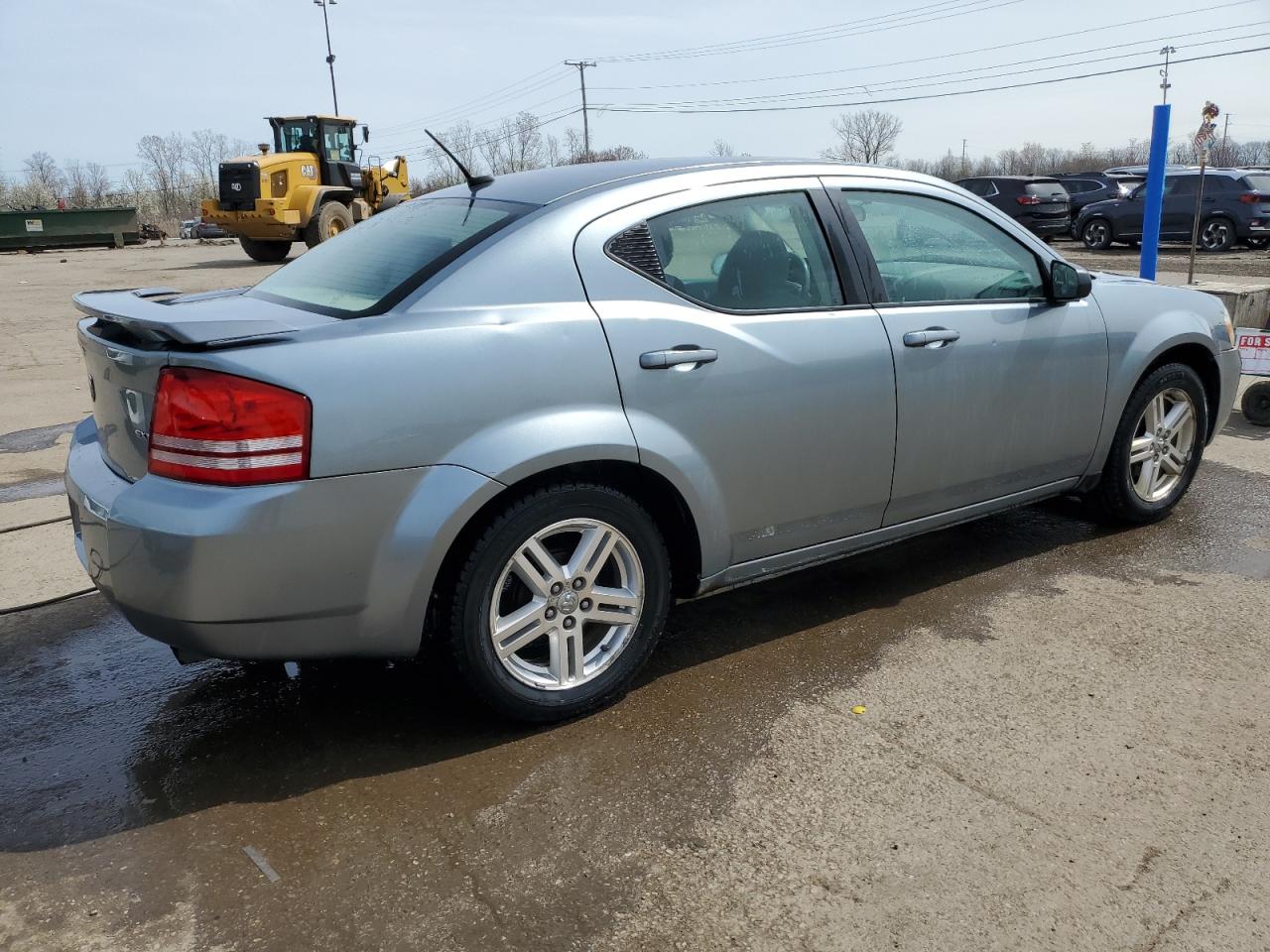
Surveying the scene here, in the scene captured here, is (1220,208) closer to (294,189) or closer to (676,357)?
(294,189)

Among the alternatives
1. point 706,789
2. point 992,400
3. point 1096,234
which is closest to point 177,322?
point 706,789

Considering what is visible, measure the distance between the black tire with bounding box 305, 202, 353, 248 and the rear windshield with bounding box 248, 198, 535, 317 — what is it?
20820 millimetres

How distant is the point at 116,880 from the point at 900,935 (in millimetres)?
1817

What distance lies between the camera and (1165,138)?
9906mm

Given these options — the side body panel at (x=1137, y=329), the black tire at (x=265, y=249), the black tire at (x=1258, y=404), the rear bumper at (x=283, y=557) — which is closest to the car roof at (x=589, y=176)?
the rear bumper at (x=283, y=557)

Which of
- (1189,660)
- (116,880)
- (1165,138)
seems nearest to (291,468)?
(116,880)

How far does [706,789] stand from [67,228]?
39746mm

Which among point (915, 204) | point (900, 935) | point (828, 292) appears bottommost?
point (900, 935)

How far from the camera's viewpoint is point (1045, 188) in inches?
923

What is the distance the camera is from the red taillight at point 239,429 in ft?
8.47

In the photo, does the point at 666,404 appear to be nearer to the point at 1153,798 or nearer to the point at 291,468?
the point at 291,468

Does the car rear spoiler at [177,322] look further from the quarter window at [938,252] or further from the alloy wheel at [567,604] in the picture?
the quarter window at [938,252]

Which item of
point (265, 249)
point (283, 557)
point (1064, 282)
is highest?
point (1064, 282)

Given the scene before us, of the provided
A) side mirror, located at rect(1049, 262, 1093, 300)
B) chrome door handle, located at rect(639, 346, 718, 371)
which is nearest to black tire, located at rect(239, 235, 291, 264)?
side mirror, located at rect(1049, 262, 1093, 300)
